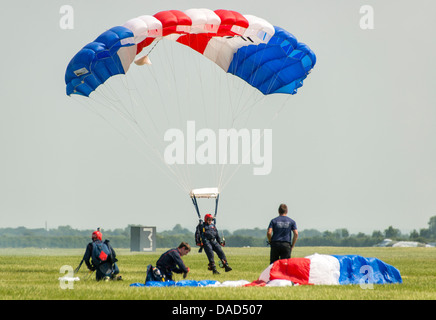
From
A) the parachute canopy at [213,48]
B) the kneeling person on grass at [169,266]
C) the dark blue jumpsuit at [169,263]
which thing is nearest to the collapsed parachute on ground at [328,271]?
the kneeling person on grass at [169,266]

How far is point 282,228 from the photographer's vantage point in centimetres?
1567

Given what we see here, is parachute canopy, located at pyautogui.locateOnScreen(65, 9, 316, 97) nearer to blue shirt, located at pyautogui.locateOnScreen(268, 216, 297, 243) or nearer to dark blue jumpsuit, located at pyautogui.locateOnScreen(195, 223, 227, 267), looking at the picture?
dark blue jumpsuit, located at pyautogui.locateOnScreen(195, 223, 227, 267)

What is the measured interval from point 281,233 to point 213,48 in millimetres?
7432

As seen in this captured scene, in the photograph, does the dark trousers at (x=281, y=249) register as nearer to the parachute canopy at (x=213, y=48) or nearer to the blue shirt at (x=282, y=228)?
the blue shirt at (x=282, y=228)

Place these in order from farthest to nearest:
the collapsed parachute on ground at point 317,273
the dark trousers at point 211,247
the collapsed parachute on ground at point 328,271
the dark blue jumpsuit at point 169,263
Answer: the dark trousers at point 211,247
the dark blue jumpsuit at point 169,263
the collapsed parachute on ground at point 328,271
the collapsed parachute on ground at point 317,273

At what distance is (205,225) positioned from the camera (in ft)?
61.4

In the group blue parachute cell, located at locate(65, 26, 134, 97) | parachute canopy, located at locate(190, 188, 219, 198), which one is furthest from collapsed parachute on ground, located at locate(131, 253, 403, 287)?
blue parachute cell, located at locate(65, 26, 134, 97)

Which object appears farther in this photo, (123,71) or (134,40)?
(123,71)

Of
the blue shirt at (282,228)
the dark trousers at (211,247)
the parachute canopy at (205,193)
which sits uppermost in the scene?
the parachute canopy at (205,193)

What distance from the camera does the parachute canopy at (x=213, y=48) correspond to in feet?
57.8

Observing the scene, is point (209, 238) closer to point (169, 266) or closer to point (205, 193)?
point (205, 193)
